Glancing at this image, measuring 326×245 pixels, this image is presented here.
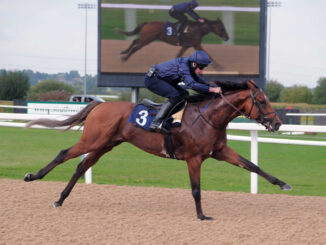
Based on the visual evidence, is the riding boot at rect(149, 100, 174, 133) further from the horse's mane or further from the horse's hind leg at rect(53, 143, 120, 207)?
the horse's hind leg at rect(53, 143, 120, 207)

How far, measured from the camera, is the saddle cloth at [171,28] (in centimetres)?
2322

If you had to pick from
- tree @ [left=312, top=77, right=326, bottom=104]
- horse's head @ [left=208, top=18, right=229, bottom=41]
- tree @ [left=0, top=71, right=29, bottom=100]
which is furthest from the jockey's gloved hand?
tree @ [left=312, top=77, right=326, bottom=104]

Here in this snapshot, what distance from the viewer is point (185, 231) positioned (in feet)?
16.5

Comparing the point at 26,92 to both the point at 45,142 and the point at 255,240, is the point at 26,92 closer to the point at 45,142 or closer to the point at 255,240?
the point at 45,142

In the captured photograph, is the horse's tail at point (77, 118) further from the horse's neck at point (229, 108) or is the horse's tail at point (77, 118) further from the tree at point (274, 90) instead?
the tree at point (274, 90)

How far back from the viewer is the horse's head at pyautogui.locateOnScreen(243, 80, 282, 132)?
573 cm

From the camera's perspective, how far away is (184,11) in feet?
77.5

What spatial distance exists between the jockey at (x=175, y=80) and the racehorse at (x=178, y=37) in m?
17.3

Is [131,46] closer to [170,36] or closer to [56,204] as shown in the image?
[170,36]

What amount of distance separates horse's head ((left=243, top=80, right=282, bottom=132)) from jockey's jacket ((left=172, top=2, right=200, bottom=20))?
18243 mm

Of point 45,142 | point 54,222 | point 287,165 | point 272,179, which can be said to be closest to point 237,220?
point 272,179

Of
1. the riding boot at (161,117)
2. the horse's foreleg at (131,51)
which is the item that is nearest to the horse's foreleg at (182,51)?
the horse's foreleg at (131,51)

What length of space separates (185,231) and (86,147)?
178 cm

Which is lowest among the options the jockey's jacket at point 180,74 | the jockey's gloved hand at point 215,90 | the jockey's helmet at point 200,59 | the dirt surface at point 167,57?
the jockey's gloved hand at point 215,90
